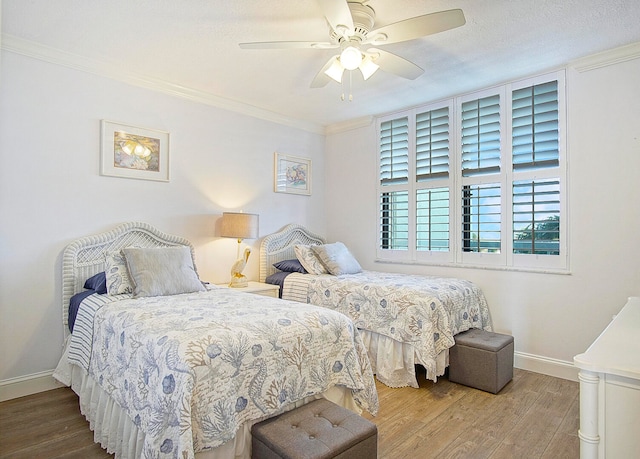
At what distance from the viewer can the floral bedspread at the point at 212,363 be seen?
153cm

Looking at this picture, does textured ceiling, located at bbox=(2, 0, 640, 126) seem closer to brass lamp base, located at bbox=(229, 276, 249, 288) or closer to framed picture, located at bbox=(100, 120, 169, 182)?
framed picture, located at bbox=(100, 120, 169, 182)

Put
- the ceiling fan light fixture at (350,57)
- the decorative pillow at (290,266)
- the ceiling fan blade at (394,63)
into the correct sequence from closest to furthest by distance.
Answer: the ceiling fan light fixture at (350,57), the ceiling fan blade at (394,63), the decorative pillow at (290,266)

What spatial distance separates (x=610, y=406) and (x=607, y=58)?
2957 mm

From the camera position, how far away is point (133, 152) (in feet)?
10.9

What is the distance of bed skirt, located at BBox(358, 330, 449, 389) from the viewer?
2.92m

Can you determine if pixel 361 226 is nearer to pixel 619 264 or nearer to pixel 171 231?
pixel 171 231

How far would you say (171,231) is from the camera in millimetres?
3578

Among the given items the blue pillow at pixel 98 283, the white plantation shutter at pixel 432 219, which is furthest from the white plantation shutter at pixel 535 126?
the blue pillow at pixel 98 283

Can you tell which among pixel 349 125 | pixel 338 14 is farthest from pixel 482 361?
pixel 349 125

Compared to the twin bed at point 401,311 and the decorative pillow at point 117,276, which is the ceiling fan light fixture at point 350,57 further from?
the decorative pillow at point 117,276

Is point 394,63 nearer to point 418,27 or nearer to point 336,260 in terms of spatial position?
point 418,27

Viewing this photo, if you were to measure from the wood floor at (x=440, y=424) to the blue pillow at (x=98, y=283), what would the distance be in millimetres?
803

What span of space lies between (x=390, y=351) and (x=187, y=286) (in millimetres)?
1704

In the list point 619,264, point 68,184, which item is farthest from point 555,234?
point 68,184
